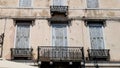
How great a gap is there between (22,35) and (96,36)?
15.3ft

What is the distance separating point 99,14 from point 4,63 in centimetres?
990

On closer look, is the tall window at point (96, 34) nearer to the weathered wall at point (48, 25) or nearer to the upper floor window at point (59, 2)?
the weathered wall at point (48, 25)

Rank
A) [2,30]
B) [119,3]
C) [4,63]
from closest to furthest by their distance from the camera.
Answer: [4,63] < [2,30] < [119,3]

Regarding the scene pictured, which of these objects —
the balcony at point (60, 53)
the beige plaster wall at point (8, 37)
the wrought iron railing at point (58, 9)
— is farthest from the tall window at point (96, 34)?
the beige plaster wall at point (8, 37)

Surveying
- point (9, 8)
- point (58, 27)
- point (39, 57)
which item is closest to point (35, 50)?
point (39, 57)

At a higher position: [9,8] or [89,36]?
[9,8]

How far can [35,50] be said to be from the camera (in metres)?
16.4

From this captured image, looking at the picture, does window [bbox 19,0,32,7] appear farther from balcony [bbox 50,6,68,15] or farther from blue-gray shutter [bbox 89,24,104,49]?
blue-gray shutter [bbox 89,24,104,49]

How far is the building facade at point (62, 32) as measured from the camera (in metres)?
16.1

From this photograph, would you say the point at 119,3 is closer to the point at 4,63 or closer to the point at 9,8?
the point at 9,8

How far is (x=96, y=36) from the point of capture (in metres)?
17.1

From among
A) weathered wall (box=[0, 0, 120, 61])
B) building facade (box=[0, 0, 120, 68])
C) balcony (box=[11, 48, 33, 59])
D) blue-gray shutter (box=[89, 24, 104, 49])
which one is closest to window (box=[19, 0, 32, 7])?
building facade (box=[0, 0, 120, 68])

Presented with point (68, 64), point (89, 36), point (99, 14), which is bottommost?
point (68, 64)

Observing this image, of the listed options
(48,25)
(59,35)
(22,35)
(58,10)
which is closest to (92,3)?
(58,10)
